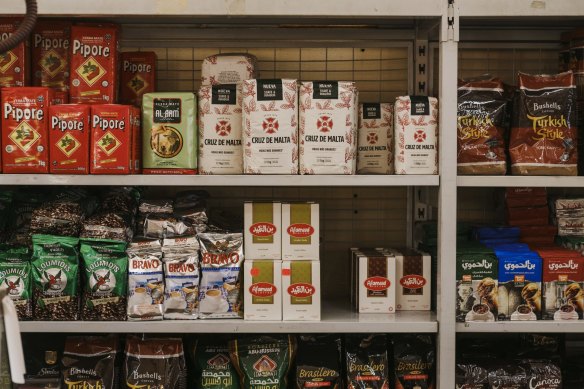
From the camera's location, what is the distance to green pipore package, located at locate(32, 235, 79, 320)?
2.60 meters

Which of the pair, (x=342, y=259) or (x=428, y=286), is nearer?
(x=428, y=286)

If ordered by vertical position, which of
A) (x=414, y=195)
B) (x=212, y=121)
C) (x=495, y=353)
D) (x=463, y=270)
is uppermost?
(x=212, y=121)

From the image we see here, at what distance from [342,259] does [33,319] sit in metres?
1.39

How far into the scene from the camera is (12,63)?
2672mm

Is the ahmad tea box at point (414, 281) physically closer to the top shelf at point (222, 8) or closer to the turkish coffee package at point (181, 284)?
the turkish coffee package at point (181, 284)

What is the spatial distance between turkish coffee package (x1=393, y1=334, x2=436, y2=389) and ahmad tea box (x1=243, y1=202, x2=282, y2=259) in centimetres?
67

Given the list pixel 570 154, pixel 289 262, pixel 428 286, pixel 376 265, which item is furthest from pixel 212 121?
pixel 570 154

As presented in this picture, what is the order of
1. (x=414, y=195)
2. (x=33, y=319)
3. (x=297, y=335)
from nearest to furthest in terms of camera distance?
(x=33, y=319) < (x=297, y=335) < (x=414, y=195)

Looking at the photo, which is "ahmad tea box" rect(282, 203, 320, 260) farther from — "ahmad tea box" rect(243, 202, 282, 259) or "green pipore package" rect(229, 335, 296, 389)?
"green pipore package" rect(229, 335, 296, 389)

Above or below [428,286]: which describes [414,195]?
above

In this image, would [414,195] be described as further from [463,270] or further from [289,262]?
[289,262]

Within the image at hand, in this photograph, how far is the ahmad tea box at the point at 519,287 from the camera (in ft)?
8.68

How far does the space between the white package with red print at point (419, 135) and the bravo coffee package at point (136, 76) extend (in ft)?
3.52

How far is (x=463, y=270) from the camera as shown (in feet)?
8.66
